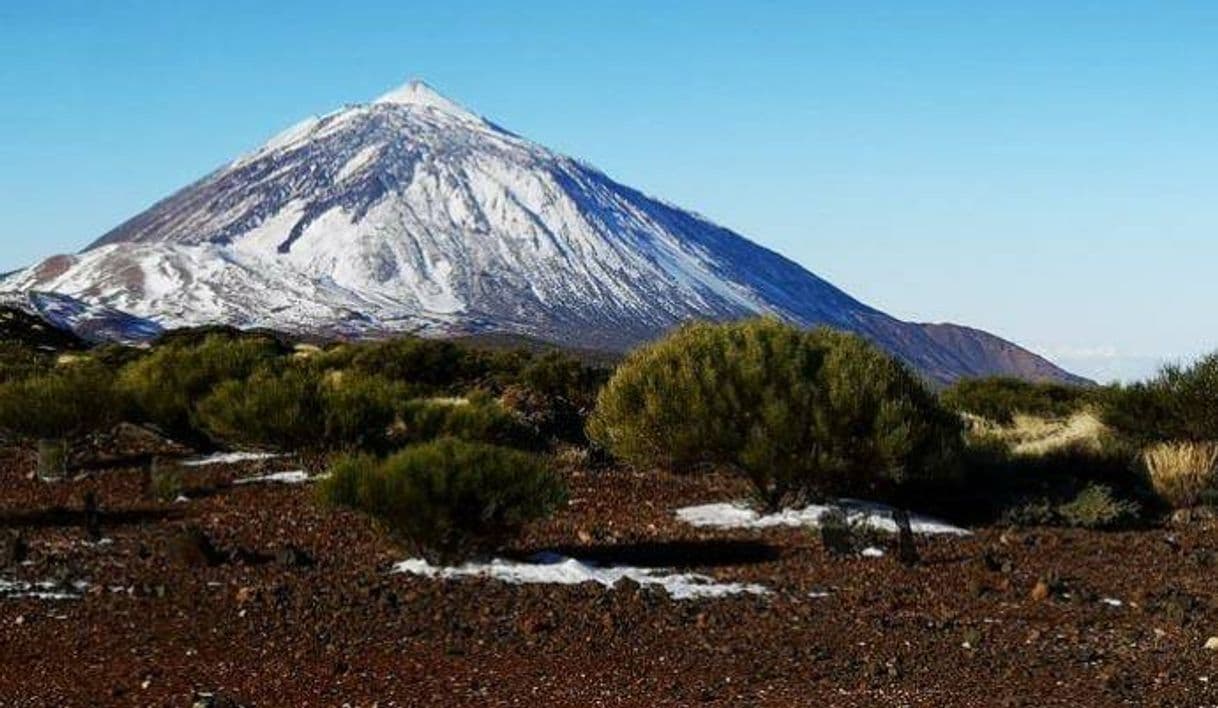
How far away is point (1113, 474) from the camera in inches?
628

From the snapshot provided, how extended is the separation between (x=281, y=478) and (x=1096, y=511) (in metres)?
8.53

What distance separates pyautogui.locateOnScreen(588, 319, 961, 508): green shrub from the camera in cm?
1348

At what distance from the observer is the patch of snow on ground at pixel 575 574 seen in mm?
10125

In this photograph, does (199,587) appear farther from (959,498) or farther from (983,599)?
(959,498)

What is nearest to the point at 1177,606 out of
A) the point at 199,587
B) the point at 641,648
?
the point at 641,648

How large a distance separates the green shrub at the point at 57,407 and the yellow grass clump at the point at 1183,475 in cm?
1250

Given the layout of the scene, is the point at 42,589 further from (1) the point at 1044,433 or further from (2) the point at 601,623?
(1) the point at 1044,433

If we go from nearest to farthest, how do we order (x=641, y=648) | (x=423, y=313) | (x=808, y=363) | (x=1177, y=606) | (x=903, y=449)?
(x=641, y=648) < (x=1177, y=606) < (x=903, y=449) < (x=808, y=363) < (x=423, y=313)

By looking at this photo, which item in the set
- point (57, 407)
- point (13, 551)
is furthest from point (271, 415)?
point (13, 551)

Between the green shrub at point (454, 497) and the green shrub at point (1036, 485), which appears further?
the green shrub at point (1036, 485)

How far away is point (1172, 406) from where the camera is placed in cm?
1781

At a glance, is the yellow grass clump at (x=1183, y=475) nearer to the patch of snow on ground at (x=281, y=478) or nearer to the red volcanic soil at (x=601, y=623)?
the red volcanic soil at (x=601, y=623)

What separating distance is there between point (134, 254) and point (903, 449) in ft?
605

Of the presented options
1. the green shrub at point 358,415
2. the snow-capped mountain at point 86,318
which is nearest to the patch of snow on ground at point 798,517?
the green shrub at point 358,415
